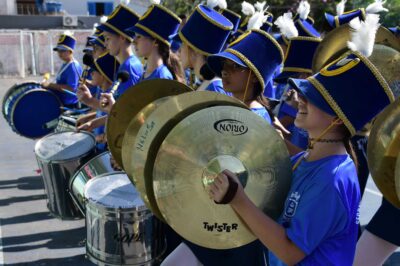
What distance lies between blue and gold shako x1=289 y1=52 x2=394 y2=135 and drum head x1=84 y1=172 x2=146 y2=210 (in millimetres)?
1380

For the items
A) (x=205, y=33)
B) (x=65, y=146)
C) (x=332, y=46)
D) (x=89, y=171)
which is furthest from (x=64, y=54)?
(x=332, y=46)

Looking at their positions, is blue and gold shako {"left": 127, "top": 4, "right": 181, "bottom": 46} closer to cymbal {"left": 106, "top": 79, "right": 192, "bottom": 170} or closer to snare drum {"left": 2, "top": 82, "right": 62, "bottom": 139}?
cymbal {"left": 106, "top": 79, "right": 192, "bottom": 170}

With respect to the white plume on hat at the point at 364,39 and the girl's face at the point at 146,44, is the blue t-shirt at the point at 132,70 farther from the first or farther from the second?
the white plume on hat at the point at 364,39

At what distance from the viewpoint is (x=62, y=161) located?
3854mm

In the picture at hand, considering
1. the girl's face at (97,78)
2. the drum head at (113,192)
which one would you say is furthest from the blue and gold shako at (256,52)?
the girl's face at (97,78)

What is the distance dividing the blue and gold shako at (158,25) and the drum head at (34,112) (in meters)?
2.31

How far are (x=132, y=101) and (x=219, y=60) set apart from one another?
0.60 m

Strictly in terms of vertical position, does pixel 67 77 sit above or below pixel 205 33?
below

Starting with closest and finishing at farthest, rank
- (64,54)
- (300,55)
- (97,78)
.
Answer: (300,55)
(97,78)
(64,54)

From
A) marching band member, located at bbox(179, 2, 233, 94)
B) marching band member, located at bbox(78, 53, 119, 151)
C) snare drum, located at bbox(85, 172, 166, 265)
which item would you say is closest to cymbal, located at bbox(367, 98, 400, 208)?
snare drum, located at bbox(85, 172, 166, 265)

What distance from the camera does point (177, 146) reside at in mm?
1697

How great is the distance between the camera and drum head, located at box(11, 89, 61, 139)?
568 cm

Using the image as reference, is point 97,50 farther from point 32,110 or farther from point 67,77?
point 32,110

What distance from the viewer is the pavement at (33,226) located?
425cm
